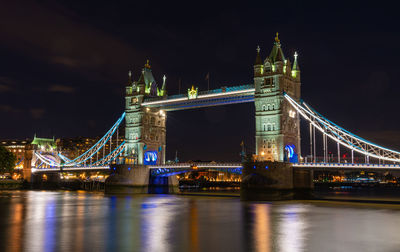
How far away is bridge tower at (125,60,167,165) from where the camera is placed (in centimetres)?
6844

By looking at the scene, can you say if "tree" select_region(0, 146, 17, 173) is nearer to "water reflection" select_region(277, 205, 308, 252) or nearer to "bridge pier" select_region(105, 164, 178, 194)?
"bridge pier" select_region(105, 164, 178, 194)

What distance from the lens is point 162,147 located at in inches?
2820

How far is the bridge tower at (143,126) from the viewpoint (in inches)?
2694

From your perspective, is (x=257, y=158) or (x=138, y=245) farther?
(x=257, y=158)

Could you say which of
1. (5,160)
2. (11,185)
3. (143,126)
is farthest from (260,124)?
(11,185)

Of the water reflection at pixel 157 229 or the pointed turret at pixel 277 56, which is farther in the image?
the pointed turret at pixel 277 56

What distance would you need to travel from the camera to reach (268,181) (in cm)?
4766

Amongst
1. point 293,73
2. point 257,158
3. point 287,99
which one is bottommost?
point 257,158

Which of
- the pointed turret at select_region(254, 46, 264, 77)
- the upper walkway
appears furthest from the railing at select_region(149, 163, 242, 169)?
the pointed turret at select_region(254, 46, 264, 77)

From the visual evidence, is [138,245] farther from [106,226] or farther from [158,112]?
[158,112]

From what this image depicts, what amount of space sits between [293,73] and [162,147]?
26.0m

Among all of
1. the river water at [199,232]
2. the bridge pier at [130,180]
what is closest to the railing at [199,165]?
the bridge pier at [130,180]

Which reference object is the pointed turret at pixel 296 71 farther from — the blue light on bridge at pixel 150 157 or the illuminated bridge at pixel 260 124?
the blue light on bridge at pixel 150 157

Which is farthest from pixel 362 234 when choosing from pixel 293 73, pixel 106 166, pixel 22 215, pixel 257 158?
pixel 106 166
